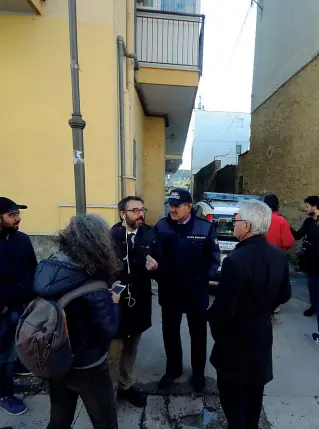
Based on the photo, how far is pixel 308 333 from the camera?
3.56 metres

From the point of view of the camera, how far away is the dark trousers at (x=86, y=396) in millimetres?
1476

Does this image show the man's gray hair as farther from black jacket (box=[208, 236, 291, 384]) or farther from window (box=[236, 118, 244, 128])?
window (box=[236, 118, 244, 128])

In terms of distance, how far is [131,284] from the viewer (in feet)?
7.22

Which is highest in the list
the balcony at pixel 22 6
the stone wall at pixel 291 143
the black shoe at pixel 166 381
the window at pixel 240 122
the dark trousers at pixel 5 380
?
the window at pixel 240 122

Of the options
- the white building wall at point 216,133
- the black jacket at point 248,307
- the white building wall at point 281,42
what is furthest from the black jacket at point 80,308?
the white building wall at point 216,133

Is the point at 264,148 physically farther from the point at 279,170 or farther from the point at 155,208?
the point at 155,208

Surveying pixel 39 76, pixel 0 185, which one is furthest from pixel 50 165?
pixel 39 76

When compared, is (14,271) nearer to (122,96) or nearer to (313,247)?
(313,247)

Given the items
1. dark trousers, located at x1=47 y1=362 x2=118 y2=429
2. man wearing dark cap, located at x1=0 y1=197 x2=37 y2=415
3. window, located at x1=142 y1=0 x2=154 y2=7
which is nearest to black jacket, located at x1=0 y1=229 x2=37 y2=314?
man wearing dark cap, located at x1=0 y1=197 x2=37 y2=415

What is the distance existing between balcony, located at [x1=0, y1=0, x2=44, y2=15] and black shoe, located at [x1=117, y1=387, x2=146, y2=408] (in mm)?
4735

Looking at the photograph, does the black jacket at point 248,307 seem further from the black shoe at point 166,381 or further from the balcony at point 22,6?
the balcony at point 22,6

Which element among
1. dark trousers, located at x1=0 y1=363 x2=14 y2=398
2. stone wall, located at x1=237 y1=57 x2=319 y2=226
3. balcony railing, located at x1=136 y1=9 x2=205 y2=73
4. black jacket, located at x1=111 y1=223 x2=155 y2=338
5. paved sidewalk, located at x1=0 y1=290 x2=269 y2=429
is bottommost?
paved sidewalk, located at x1=0 y1=290 x2=269 y2=429

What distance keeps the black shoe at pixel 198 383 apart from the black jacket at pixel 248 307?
89 centimetres

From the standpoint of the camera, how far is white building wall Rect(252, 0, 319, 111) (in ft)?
22.2
